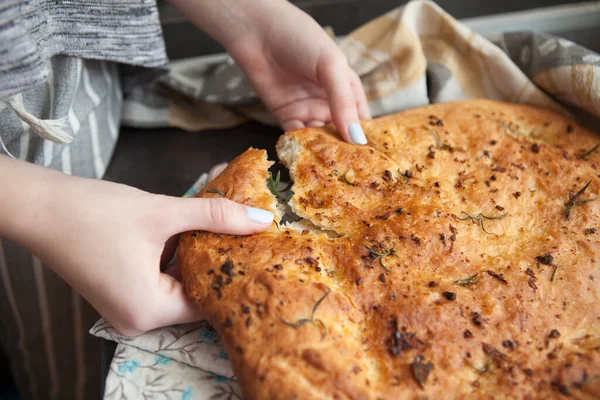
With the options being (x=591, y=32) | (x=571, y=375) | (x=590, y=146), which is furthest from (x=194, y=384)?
(x=591, y=32)

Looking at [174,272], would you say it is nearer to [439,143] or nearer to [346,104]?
[346,104]

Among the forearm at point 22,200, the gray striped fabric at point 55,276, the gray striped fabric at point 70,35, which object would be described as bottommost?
the gray striped fabric at point 55,276

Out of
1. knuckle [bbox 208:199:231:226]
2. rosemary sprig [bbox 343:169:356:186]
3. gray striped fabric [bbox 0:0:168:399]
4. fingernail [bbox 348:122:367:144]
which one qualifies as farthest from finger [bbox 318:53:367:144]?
gray striped fabric [bbox 0:0:168:399]

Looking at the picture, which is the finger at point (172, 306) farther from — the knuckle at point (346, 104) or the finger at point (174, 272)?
the knuckle at point (346, 104)

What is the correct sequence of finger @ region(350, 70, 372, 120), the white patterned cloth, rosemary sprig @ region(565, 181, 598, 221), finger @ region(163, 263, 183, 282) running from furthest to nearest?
finger @ region(350, 70, 372, 120)
rosemary sprig @ region(565, 181, 598, 221)
finger @ region(163, 263, 183, 282)
the white patterned cloth

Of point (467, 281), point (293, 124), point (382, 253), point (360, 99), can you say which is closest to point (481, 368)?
point (467, 281)

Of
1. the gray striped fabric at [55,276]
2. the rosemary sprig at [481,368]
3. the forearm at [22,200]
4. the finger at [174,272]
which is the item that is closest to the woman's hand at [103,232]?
the forearm at [22,200]

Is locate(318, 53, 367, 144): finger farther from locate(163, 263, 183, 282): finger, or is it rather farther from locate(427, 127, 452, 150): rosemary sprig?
locate(163, 263, 183, 282): finger
